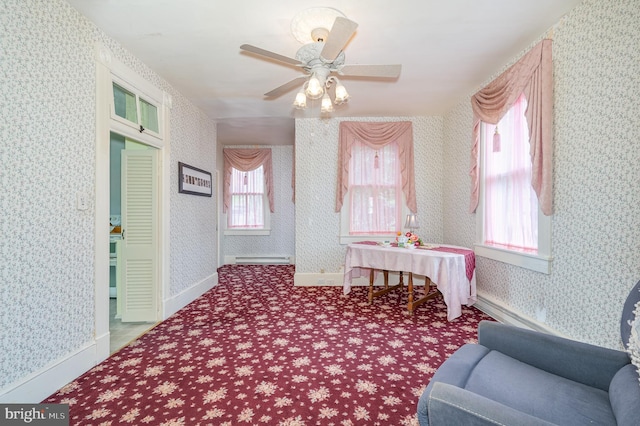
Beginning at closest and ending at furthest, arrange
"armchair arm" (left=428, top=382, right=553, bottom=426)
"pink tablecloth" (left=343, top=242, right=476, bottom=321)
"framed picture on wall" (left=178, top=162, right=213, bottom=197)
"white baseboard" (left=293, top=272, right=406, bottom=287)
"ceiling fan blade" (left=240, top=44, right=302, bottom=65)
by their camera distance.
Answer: "armchair arm" (left=428, top=382, right=553, bottom=426)
"ceiling fan blade" (left=240, top=44, right=302, bottom=65)
"pink tablecloth" (left=343, top=242, right=476, bottom=321)
"framed picture on wall" (left=178, top=162, right=213, bottom=197)
"white baseboard" (left=293, top=272, right=406, bottom=287)

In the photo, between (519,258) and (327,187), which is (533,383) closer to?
(519,258)

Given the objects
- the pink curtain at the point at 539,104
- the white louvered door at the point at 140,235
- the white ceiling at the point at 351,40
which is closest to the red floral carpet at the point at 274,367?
the white louvered door at the point at 140,235

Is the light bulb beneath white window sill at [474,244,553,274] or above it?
above

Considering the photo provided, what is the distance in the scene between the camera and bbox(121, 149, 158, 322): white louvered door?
3.33 meters

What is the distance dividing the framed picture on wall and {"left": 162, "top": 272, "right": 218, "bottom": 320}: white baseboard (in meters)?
1.33

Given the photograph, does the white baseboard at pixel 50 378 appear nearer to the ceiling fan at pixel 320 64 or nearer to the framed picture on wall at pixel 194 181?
the framed picture on wall at pixel 194 181

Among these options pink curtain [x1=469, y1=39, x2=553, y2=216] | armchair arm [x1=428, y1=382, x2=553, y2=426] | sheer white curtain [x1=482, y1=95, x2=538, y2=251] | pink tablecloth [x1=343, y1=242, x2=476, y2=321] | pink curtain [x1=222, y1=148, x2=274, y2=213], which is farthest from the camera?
pink curtain [x1=222, y1=148, x2=274, y2=213]

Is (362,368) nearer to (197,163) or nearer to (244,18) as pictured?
(244,18)

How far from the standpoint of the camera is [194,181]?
4148mm

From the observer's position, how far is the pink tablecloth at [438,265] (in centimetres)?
317

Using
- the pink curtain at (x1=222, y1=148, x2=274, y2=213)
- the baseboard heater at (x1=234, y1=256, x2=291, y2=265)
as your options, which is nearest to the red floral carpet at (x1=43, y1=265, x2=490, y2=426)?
the baseboard heater at (x1=234, y1=256, x2=291, y2=265)

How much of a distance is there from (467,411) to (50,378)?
2.57m

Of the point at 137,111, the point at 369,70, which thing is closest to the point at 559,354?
the point at 369,70

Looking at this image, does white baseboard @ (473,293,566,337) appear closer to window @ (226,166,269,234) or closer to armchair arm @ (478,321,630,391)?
armchair arm @ (478,321,630,391)
